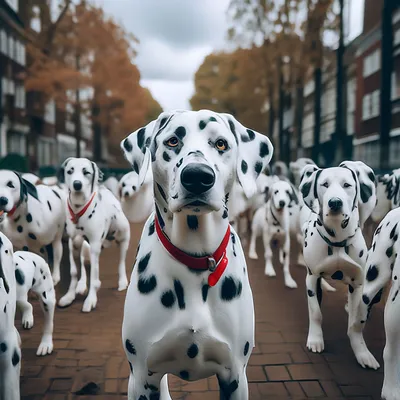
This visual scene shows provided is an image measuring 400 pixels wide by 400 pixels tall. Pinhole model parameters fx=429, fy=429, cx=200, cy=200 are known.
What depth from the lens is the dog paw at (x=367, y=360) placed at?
362 cm

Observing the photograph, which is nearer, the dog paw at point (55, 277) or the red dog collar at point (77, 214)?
the red dog collar at point (77, 214)

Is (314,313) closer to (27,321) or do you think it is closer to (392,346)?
(392,346)

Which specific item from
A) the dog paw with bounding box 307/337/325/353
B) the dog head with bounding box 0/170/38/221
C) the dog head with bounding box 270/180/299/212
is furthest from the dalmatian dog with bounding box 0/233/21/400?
the dog head with bounding box 270/180/299/212

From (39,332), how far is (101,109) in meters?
18.2

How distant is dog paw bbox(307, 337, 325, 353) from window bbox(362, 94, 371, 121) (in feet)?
68.8

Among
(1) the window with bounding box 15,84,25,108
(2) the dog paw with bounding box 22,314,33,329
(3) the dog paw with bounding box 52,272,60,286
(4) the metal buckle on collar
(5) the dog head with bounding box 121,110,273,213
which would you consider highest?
(1) the window with bounding box 15,84,25,108

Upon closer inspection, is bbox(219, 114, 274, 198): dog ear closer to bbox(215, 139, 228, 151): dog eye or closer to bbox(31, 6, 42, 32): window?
bbox(215, 139, 228, 151): dog eye

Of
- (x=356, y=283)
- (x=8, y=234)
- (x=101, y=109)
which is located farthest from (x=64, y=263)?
(x=101, y=109)

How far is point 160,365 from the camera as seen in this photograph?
7.20ft

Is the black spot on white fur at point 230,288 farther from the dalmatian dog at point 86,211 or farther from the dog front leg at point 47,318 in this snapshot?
the dalmatian dog at point 86,211

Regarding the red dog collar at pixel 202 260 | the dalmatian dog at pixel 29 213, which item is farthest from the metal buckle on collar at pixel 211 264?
the dalmatian dog at pixel 29 213

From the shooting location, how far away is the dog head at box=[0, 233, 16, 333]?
2391 millimetres

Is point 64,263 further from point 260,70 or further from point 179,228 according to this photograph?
point 260,70

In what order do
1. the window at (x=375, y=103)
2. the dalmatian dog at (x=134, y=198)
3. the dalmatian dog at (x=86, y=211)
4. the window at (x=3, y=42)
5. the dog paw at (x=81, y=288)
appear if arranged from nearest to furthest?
1. the dalmatian dog at (x=86, y=211)
2. the dog paw at (x=81, y=288)
3. the dalmatian dog at (x=134, y=198)
4. the window at (x=375, y=103)
5. the window at (x=3, y=42)
